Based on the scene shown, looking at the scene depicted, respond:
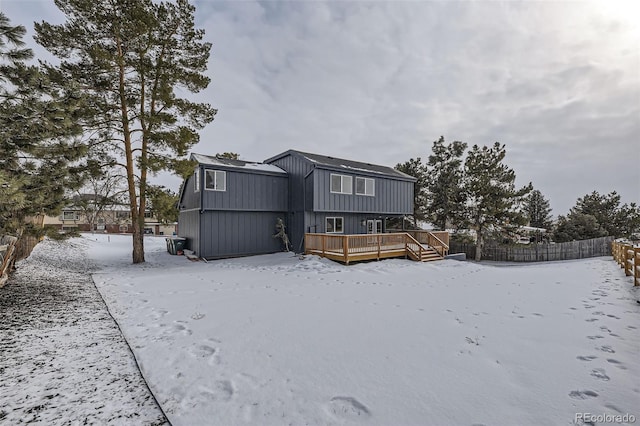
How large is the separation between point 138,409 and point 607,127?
2636 centimetres

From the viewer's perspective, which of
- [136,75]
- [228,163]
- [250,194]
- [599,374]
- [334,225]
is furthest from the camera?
[334,225]

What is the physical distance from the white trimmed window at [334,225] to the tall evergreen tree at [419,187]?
35.9ft

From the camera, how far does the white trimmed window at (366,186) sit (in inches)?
642

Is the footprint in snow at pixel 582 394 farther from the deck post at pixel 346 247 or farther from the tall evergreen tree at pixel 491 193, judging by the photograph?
the tall evergreen tree at pixel 491 193

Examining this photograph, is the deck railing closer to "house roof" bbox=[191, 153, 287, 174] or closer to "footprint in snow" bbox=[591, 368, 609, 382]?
"house roof" bbox=[191, 153, 287, 174]

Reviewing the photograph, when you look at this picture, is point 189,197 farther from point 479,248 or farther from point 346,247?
point 479,248

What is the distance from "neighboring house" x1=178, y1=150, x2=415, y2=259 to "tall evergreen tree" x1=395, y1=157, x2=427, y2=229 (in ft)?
30.7

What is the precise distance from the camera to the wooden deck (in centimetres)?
1175

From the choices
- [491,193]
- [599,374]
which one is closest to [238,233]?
[599,374]

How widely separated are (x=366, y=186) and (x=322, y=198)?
355cm

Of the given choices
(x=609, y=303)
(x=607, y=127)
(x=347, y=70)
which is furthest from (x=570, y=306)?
(x=607, y=127)

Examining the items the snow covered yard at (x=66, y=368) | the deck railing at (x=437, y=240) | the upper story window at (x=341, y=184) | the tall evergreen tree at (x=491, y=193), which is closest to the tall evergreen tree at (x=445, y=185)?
the tall evergreen tree at (x=491, y=193)

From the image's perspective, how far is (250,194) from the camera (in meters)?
14.4

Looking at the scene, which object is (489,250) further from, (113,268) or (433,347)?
(113,268)
